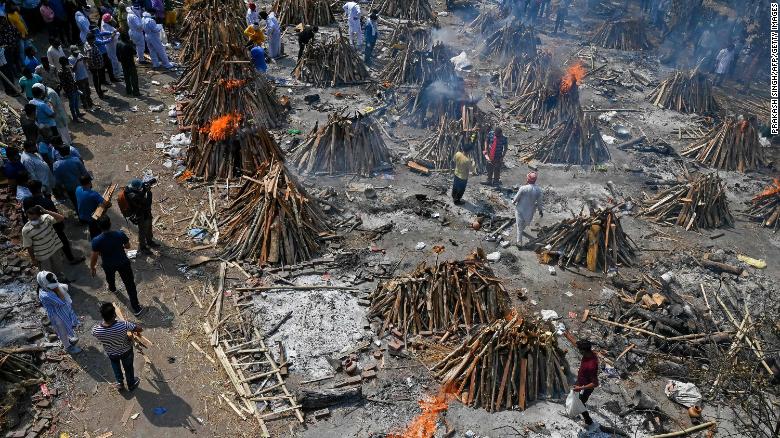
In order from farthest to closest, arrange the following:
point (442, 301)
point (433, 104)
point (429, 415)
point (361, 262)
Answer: point (433, 104), point (361, 262), point (442, 301), point (429, 415)

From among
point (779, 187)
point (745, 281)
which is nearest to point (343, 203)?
point (745, 281)

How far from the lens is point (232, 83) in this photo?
622 inches

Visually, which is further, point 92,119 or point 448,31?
point 448,31

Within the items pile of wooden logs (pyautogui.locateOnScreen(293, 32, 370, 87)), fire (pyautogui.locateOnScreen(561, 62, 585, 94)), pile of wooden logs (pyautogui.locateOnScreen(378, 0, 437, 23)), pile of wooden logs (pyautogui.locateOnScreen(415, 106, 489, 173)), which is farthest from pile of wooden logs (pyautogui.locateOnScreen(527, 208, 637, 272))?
pile of wooden logs (pyautogui.locateOnScreen(378, 0, 437, 23))

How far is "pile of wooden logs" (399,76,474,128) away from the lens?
16875 mm

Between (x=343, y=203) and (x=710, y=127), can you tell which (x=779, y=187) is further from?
(x=343, y=203)

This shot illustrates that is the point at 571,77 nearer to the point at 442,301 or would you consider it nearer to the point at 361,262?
the point at 361,262

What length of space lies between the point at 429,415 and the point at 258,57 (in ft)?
45.1

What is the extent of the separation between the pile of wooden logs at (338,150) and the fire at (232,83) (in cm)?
275

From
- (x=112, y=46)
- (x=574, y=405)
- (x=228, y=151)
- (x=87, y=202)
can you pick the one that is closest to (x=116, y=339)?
(x=87, y=202)

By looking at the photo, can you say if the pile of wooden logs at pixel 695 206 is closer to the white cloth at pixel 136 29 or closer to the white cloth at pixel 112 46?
the white cloth at pixel 112 46

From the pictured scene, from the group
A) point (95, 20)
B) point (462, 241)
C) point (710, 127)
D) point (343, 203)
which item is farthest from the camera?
point (95, 20)

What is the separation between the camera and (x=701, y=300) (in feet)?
38.2

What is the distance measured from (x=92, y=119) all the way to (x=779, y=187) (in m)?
17.9
